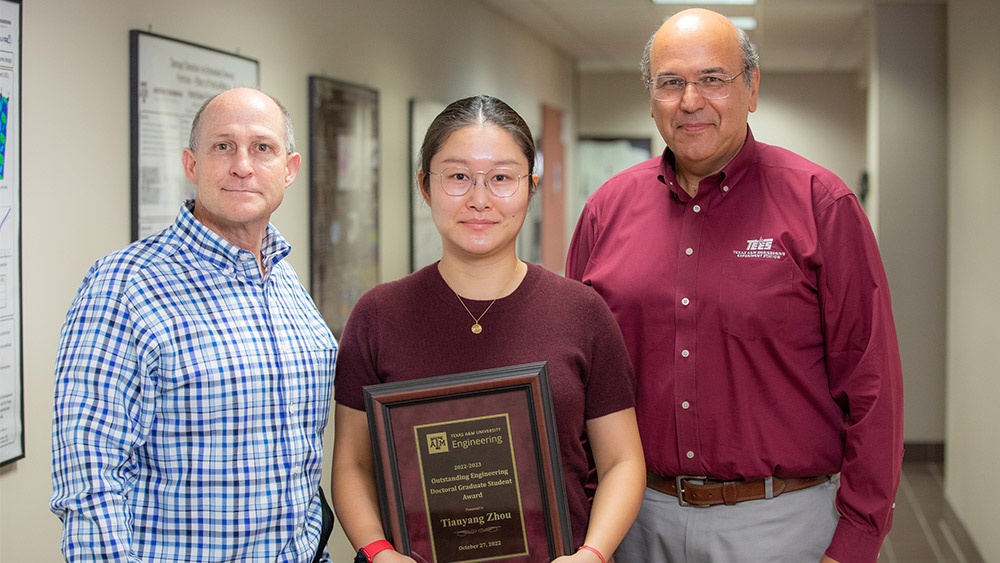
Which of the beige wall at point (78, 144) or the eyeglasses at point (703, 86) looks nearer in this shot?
the eyeglasses at point (703, 86)

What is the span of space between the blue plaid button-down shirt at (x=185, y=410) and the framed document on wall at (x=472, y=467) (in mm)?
186

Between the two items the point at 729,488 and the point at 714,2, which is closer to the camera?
the point at 729,488

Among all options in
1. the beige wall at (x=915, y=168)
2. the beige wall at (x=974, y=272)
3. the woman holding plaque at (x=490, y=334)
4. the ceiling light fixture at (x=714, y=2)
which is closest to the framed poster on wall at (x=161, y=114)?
the woman holding plaque at (x=490, y=334)

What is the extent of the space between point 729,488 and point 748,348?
0.96 feet

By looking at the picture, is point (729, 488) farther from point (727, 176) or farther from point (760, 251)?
point (727, 176)

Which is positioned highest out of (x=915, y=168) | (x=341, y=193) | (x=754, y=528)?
(x=915, y=168)

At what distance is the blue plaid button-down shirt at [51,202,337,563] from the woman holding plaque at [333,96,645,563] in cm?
9

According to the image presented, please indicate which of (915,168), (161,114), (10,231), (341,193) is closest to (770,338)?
(10,231)

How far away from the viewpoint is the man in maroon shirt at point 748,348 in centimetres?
184

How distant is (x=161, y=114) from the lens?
2.87m

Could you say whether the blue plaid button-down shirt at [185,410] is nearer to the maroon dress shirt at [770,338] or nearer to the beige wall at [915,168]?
the maroon dress shirt at [770,338]

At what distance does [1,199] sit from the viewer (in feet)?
7.11

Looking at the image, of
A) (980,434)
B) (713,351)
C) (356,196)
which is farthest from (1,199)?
(980,434)

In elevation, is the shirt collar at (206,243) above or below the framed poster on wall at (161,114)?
below
